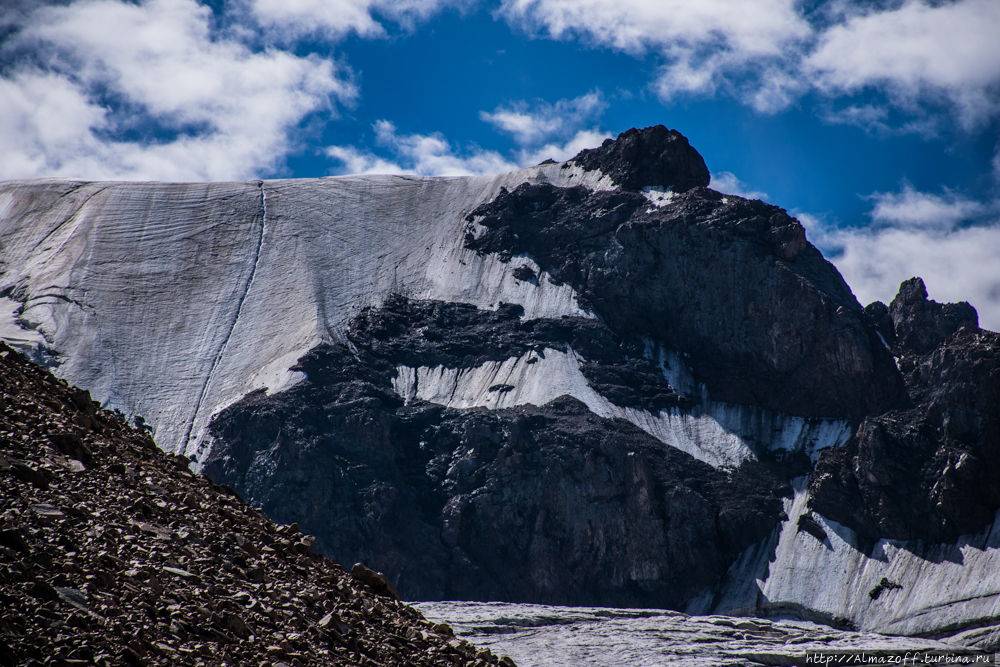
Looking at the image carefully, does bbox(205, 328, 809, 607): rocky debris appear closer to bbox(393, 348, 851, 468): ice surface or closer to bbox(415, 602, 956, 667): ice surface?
bbox(393, 348, 851, 468): ice surface

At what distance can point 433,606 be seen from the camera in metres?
120

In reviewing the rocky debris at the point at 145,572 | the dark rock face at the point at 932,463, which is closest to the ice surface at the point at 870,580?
the dark rock face at the point at 932,463

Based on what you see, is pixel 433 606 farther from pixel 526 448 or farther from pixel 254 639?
pixel 254 639

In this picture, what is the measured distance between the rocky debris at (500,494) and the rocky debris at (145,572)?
116 meters

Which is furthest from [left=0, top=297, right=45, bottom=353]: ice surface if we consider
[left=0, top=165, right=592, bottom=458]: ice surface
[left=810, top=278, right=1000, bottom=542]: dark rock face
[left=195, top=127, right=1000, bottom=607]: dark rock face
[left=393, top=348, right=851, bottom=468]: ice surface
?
[left=810, top=278, right=1000, bottom=542]: dark rock face

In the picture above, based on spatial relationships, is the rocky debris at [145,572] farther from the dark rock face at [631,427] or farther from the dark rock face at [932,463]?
the dark rock face at [932,463]

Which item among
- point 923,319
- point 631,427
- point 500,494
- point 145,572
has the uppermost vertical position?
point 923,319

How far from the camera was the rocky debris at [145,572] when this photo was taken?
1903 cm

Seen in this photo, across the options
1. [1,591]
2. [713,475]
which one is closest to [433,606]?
[713,475]

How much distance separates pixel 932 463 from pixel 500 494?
188 feet

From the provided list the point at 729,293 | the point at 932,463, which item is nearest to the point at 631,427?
the point at 729,293

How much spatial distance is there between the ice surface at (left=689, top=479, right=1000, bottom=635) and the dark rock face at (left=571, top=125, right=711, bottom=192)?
229 ft

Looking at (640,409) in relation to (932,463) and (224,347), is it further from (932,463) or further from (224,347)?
(224,347)

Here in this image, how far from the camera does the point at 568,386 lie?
6407 inches
